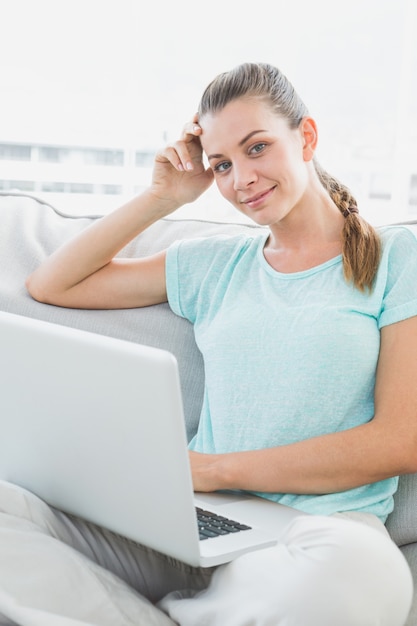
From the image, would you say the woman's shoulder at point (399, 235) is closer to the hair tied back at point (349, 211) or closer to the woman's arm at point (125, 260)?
the hair tied back at point (349, 211)

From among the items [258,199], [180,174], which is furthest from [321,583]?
[180,174]

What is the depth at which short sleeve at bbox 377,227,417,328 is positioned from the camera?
1465mm

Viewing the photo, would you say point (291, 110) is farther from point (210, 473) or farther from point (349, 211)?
point (210, 473)

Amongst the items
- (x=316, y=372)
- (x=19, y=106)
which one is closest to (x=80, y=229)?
(x=316, y=372)

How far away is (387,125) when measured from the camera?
4.27 meters

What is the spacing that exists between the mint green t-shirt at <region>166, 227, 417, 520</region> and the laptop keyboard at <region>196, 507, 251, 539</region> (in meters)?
0.21

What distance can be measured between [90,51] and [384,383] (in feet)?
10.2

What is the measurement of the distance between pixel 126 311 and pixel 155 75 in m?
2.64

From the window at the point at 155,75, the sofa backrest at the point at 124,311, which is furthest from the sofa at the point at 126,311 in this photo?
the window at the point at 155,75

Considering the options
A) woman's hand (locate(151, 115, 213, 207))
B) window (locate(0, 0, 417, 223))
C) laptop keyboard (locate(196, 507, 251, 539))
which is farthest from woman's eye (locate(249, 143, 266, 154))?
window (locate(0, 0, 417, 223))

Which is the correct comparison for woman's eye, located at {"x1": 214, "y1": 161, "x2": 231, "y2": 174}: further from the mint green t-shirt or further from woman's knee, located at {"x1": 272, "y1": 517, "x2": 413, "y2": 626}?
woman's knee, located at {"x1": 272, "y1": 517, "x2": 413, "y2": 626}

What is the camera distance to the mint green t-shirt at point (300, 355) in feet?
4.81

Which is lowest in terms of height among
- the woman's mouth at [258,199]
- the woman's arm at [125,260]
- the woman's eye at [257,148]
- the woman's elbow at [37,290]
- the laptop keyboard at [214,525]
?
the laptop keyboard at [214,525]

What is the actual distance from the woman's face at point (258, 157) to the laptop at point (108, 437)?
1.99 ft
